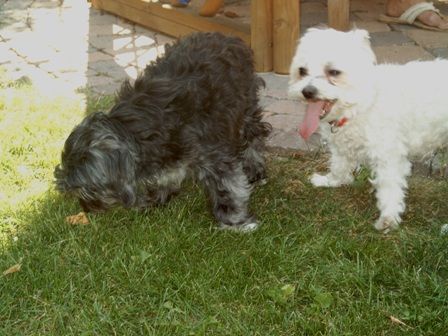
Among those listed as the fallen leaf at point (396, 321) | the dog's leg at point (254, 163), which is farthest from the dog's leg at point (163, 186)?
the fallen leaf at point (396, 321)

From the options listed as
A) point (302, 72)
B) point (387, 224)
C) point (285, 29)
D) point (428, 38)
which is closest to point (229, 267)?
point (387, 224)

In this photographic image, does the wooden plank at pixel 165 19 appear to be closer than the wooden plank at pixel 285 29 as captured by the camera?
No

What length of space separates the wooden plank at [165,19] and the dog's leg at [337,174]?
7.45 ft

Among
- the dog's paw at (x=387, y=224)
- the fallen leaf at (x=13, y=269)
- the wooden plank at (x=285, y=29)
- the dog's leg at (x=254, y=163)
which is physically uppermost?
the wooden plank at (x=285, y=29)

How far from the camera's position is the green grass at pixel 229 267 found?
3236mm

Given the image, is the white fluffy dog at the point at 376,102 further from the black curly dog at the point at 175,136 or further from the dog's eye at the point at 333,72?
the black curly dog at the point at 175,136

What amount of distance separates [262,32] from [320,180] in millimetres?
2059

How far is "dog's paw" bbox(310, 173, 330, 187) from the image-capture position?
4539 millimetres

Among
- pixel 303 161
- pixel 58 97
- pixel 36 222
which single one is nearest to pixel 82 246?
pixel 36 222

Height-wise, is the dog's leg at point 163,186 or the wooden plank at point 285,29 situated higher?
the wooden plank at point 285,29

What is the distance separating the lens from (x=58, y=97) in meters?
6.22

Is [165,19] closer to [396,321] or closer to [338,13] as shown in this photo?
[338,13]

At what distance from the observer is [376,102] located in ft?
12.9

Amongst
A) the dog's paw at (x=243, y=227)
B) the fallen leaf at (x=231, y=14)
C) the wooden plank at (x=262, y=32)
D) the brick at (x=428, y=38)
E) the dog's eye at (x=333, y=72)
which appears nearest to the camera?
the dog's eye at (x=333, y=72)
